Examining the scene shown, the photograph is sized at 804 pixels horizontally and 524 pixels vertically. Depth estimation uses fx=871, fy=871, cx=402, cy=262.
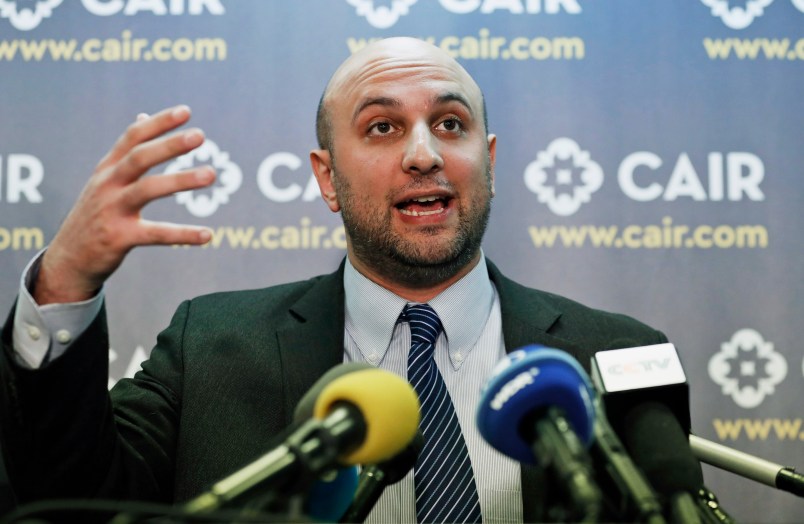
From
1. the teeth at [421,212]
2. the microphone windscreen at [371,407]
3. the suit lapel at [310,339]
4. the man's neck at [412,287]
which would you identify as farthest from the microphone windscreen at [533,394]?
the man's neck at [412,287]

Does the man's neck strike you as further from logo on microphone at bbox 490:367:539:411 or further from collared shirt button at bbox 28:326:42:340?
logo on microphone at bbox 490:367:539:411

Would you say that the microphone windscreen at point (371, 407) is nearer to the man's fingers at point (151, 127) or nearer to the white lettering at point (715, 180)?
the man's fingers at point (151, 127)

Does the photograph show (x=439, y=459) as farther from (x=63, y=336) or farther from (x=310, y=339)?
(x=63, y=336)

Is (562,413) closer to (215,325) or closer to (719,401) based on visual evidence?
(215,325)

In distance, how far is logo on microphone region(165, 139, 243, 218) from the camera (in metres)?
2.63

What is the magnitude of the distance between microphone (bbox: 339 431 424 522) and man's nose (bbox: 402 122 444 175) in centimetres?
97

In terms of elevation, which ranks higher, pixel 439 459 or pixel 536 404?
pixel 536 404

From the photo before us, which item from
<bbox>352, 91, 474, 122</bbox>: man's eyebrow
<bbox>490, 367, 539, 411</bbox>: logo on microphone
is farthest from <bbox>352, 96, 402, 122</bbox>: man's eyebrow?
<bbox>490, 367, 539, 411</bbox>: logo on microphone

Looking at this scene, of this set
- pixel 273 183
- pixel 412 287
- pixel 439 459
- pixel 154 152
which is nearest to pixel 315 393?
pixel 154 152

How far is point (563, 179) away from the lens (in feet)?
8.67

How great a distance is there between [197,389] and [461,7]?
1.43 meters

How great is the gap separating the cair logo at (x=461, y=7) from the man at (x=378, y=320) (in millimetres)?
339

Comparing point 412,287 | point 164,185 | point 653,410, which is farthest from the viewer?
point 412,287

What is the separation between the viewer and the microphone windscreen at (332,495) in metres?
1.09
